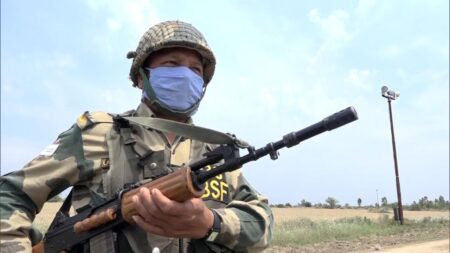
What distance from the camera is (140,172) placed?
8.14 ft

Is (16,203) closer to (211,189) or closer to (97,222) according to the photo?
(97,222)

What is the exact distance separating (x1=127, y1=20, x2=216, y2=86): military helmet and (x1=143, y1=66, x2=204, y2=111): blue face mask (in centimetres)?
12

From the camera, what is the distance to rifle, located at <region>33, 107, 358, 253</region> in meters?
2.01

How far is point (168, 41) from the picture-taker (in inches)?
106

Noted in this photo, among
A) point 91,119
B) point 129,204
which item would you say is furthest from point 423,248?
point 129,204

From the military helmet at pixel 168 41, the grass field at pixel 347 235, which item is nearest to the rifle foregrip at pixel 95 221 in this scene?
the military helmet at pixel 168 41

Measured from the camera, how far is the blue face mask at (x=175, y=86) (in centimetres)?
273

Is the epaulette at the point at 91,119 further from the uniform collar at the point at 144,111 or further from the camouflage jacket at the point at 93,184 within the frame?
the uniform collar at the point at 144,111

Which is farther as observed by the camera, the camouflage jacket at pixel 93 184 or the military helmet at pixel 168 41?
the military helmet at pixel 168 41

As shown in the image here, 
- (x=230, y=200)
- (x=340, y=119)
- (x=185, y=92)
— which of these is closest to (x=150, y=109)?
(x=185, y=92)

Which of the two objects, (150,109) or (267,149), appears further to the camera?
(150,109)

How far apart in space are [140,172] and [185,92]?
0.53 meters

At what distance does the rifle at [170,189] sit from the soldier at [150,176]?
0.05 metres

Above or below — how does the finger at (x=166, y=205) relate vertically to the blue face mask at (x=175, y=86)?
below
